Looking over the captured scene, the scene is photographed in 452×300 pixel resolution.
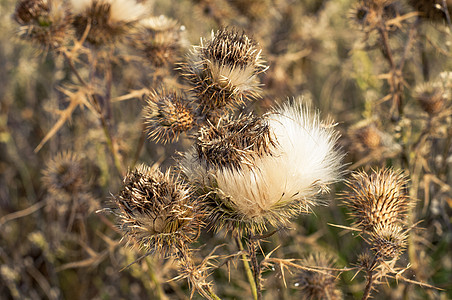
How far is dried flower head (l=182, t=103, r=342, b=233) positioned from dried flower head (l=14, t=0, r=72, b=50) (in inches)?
59.1

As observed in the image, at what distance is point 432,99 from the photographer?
3062 millimetres

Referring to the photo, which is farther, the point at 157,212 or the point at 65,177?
the point at 65,177

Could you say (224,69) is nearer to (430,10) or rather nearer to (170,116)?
(170,116)

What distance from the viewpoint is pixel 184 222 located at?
5.76ft

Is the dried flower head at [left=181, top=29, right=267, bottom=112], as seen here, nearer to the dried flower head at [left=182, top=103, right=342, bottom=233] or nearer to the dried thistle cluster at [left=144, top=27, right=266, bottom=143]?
the dried thistle cluster at [left=144, top=27, right=266, bottom=143]

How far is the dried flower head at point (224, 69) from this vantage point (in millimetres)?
1865

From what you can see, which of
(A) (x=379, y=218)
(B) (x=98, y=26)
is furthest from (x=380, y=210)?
(B) (x=98, y=26)

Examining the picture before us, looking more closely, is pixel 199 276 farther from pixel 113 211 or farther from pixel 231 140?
pixel 231 140

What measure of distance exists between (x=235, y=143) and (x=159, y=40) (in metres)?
1.45

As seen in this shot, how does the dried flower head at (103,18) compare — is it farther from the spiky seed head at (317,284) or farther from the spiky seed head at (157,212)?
the spiky seed head at (317,284)

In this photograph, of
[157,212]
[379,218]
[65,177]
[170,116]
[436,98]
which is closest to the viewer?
[157,212]

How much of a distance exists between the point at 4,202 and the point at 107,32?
9.97ft

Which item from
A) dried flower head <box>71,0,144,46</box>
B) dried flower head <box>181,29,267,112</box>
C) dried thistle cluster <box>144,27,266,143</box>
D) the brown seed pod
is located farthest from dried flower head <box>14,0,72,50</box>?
the brown seed pod

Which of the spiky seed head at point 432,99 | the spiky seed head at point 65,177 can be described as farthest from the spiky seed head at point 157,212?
the spiky seed head at point 432,99
